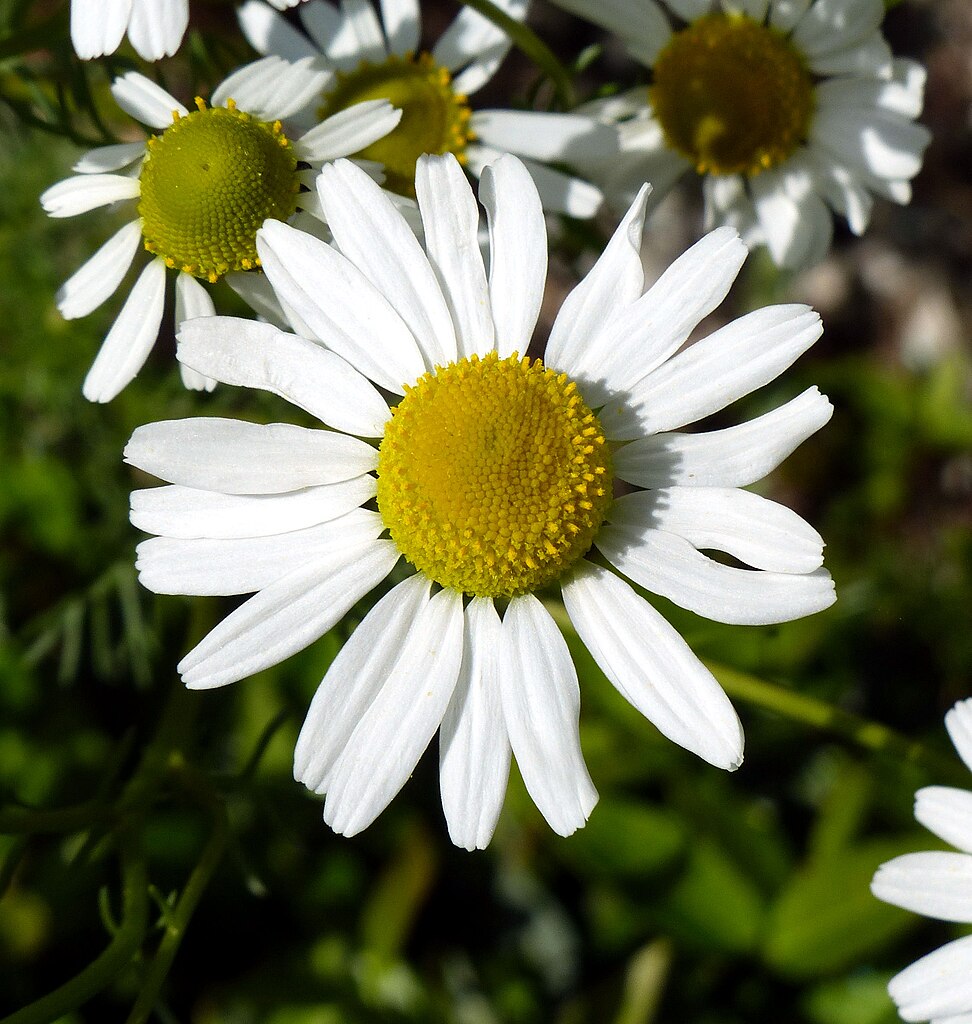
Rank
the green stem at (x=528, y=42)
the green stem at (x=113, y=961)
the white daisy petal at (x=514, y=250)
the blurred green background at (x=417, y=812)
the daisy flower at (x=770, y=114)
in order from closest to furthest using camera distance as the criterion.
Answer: the green stem at (x=113, y=961) < the white daisy petal at (x=514, y=250) < the green stem at (x=528, y=42) < the daisy flower at (x=770, y=114) < the blurred green background at (x=417, y=812)

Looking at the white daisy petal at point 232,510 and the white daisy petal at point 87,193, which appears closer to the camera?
the white daisy petal at point 232,510

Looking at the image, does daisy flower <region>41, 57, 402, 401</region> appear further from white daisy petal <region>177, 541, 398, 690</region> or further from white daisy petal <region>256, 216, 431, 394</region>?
white daisy petal <region>177, 541, 398, 690</region>

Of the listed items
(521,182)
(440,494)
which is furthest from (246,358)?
(521,182)

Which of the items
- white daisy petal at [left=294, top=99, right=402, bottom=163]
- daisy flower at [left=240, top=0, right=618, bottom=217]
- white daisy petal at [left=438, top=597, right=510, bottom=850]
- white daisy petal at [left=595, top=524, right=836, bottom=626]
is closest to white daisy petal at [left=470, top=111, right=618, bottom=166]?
daisy flower at [left=240, top=0, right=618, bottom=217]

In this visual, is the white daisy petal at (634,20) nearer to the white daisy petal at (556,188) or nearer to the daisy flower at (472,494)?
the white daisy petal at (556,188)

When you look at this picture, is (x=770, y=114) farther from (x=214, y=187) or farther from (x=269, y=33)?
(x=214, y=187)

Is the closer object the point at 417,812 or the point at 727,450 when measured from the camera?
the point at 727,450

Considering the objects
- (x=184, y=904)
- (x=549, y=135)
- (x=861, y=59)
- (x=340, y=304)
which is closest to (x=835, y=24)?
(x=861, y=59)

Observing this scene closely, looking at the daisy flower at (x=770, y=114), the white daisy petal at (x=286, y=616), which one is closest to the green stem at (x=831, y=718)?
the white daisy petal at (x=286, y=616)
